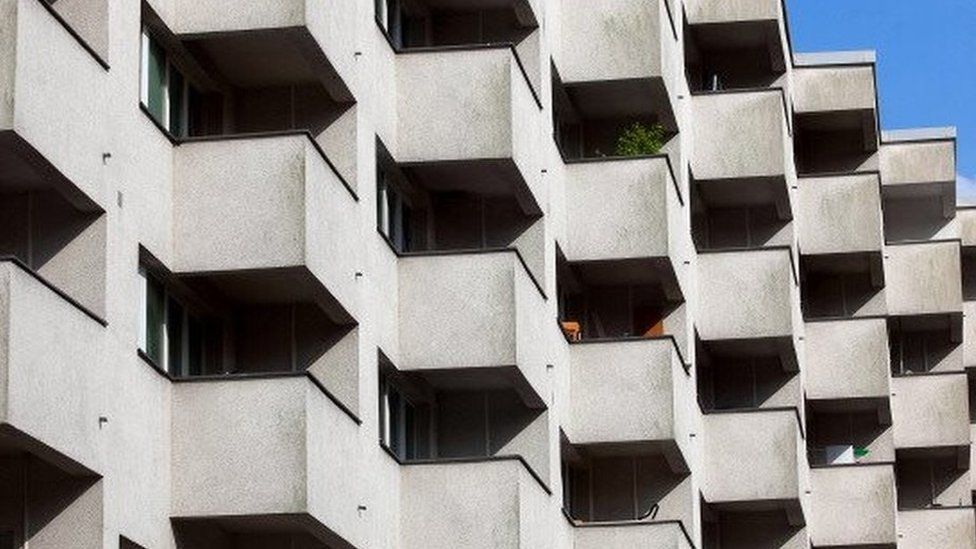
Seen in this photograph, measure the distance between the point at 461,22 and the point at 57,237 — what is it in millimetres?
15976

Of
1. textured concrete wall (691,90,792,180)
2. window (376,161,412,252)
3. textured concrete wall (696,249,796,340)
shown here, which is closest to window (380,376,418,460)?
window (376,161,412,252)

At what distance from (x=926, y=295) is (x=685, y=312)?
2423 centimetres

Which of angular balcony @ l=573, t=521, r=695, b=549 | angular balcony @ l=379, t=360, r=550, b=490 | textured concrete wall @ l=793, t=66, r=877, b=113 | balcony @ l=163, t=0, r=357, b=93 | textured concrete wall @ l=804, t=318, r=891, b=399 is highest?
textured concrete wall @ l=793, t=66, r=877, b=113

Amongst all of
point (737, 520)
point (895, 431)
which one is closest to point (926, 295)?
point (895, 431)

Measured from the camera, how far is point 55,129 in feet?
94.5

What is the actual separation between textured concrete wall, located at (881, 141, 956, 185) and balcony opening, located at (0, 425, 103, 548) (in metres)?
50.4

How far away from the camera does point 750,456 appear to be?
56.9 m

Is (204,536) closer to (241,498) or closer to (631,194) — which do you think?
(241,498)

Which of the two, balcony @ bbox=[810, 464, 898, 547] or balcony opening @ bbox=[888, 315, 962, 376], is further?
balcony opening @ bbox=[888, 315, 962, 376]

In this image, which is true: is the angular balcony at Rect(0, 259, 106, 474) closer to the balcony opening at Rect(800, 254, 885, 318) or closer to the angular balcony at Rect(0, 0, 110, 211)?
the angular balcony at Rect(0, 0, 110, 211)

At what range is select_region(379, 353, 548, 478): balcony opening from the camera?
1620 inches

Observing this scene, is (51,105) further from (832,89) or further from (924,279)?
(924,279)

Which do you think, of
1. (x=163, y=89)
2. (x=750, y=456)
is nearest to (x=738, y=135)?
(x=750, y=456)

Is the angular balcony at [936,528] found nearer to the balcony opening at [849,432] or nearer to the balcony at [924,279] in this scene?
the balcony opening at [849,432]
